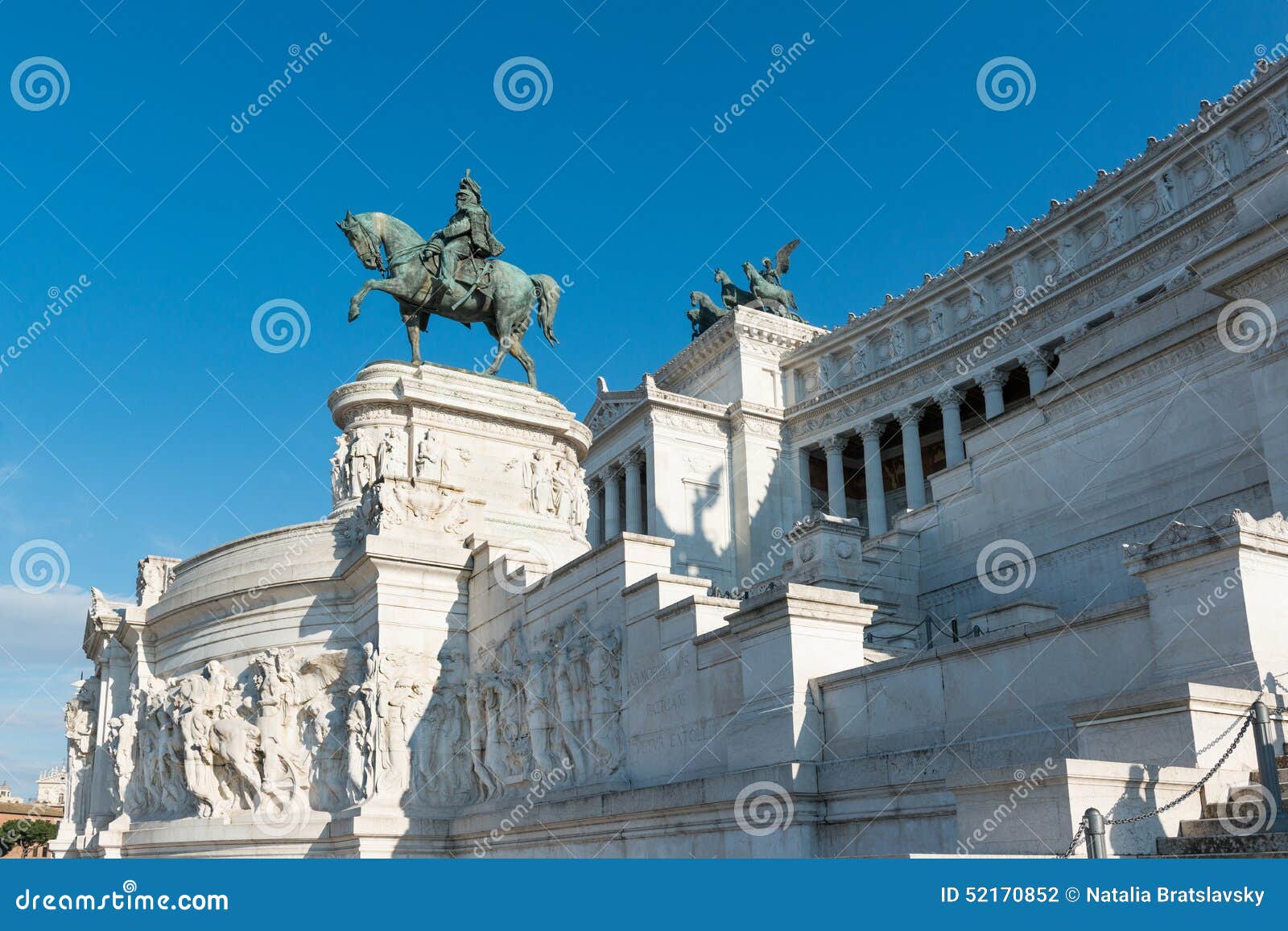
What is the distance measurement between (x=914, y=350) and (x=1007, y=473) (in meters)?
32.1

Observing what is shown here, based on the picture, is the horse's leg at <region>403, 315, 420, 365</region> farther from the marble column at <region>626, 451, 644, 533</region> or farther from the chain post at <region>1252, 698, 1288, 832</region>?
the marble column at <region>626, 451, 644, 533</region>

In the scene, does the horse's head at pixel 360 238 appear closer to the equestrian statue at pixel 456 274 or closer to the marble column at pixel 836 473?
the equestrian statue at pixel 456 274

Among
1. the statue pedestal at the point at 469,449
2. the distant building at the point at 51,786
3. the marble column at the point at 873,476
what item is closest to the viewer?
the statue pedestal at the point at 469,449

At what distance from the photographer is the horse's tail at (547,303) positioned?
33.2 m

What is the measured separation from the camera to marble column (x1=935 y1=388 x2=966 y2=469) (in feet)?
173

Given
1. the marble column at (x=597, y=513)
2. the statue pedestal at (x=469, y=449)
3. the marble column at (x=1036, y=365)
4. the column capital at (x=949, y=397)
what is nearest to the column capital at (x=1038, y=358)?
the marble column at (x=1036, y=365)

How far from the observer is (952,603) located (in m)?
27.4

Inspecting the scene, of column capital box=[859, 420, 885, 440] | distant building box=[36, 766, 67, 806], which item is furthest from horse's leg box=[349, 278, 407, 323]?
A: distant building box=[36, 766, 67, 806]

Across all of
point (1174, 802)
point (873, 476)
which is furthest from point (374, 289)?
point (873, 476)

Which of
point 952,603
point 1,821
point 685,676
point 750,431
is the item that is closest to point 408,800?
point 685,676

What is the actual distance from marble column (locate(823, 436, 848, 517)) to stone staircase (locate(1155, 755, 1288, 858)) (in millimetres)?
50196

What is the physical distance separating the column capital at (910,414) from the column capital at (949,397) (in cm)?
155

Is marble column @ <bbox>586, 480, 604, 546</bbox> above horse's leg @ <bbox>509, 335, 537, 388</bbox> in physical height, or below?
above

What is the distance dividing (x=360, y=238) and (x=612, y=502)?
34855 millimetres
